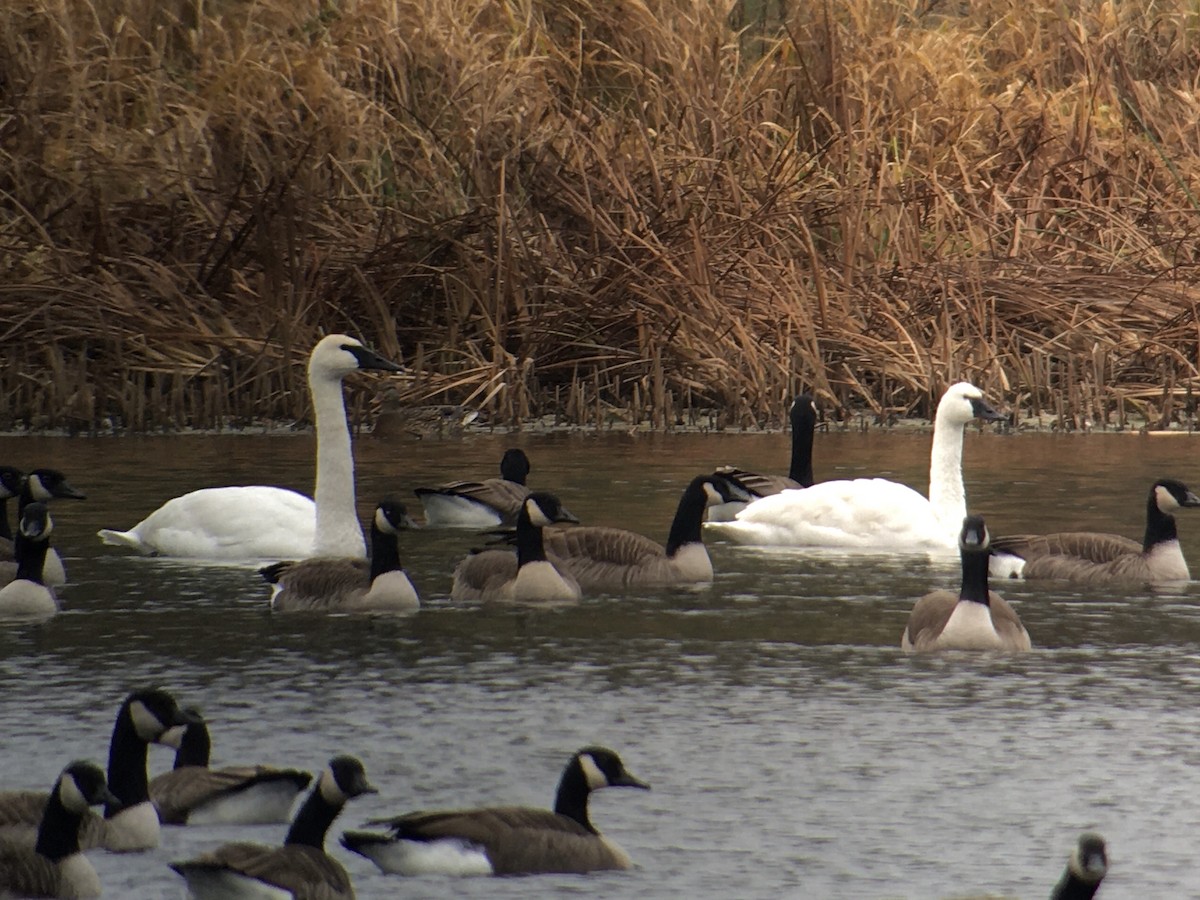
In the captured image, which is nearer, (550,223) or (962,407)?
(962,407)

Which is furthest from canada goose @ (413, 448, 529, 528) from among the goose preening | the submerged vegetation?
the submerged vegetation

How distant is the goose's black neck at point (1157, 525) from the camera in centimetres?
1059

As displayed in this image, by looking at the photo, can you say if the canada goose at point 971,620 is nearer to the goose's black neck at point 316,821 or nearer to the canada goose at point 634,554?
the canada goose at point 634,554

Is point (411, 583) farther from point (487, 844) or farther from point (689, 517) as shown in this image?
point (487, 844)

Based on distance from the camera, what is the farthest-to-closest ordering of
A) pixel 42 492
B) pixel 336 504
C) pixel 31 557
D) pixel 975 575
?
pixel 42 492
pixel 336 504
pixel 31 557
pixel 975 575

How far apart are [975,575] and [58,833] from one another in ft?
13.9

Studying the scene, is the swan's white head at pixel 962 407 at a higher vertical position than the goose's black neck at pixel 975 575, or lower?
higher

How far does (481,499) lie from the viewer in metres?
12.2

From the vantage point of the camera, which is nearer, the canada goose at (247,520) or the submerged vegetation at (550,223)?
the canada goose at (247,520)

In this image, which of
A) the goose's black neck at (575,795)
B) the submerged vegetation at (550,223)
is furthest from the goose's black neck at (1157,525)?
the submerged vegetation at (550,223)

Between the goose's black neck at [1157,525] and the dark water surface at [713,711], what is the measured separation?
1.11ft

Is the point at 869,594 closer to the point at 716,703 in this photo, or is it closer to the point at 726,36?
the point at 716,703

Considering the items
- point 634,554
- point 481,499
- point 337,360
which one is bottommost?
point 634,554

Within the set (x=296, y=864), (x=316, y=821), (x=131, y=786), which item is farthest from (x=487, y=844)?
(x=131, y=786)
